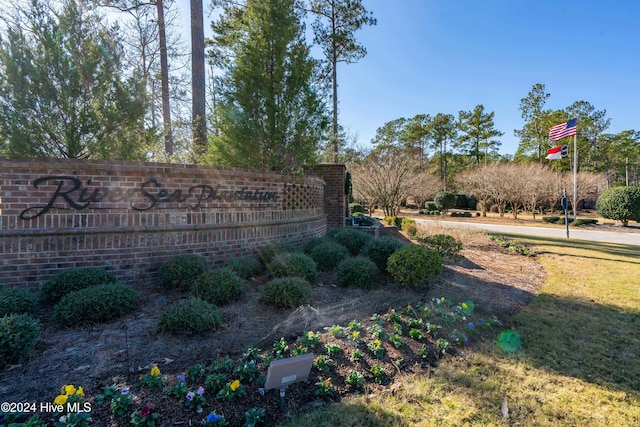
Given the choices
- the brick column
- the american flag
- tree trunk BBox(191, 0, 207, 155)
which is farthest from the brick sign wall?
the american flag

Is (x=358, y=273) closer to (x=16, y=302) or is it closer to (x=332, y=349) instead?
(x=332, y=349)

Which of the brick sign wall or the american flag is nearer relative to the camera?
the brick sign wall

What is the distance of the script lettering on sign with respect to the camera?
3732 millimetres

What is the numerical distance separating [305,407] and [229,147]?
20.1 feet

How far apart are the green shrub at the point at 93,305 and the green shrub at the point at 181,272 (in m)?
0.70

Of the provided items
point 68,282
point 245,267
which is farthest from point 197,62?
point 68,282

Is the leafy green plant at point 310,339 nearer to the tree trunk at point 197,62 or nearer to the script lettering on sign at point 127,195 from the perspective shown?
the script lettering on sign at point 127,195

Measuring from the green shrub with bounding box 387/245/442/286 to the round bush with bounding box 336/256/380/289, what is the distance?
32 cm

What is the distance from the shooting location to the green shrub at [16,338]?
7.26 feet

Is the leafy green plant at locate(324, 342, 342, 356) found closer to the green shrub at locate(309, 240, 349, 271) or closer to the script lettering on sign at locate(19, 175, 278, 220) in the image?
the green shrub at locate(309, 240, 349, 271)

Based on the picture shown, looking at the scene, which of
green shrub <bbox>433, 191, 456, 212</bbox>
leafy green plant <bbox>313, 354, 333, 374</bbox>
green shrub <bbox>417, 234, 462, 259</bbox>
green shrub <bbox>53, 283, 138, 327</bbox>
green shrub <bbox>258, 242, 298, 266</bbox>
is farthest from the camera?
green shrub <bbox>433, 191, 456, 212</bbox>

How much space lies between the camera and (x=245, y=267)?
4582mm

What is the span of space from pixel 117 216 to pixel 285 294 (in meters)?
2.41

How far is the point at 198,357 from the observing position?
8.13 ft
